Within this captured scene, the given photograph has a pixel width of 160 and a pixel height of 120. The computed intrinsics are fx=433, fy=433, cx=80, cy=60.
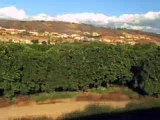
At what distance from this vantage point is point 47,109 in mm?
64625

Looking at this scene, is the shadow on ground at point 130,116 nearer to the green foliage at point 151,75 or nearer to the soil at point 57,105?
the soil at point 57,105

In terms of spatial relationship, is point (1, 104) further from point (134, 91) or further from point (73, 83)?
point (134, 91)

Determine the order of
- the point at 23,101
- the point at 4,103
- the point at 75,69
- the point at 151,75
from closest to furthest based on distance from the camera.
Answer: the point at 4,103
the point at 23,101
the point at 75,69
the point at 151,75

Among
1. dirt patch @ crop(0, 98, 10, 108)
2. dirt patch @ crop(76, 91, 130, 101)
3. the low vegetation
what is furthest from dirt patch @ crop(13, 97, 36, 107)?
the low vegetation

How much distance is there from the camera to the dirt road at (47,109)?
6006cm

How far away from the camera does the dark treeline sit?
7250cm

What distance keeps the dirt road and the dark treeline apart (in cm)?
498

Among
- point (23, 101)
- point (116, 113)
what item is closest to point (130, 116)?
point (116, 113)

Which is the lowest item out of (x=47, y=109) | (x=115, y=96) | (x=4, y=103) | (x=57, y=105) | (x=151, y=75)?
(x=115, y=96)

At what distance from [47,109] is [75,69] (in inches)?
644

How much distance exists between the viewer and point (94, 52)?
271ft

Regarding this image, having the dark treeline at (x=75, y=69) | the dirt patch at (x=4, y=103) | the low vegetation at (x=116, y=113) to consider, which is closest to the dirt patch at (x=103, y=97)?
the dark treeline at (x=75, y=69)

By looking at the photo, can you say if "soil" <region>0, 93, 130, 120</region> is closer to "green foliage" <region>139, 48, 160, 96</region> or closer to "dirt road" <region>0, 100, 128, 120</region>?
"dirt road" <region>0, 100, 128, 120</region>

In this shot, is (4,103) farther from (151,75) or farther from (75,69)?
(151,75)
